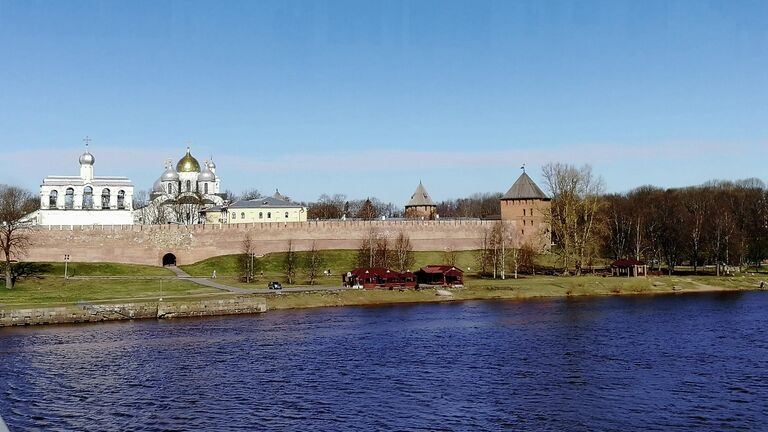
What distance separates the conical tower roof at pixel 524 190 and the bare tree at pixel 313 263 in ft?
73.2

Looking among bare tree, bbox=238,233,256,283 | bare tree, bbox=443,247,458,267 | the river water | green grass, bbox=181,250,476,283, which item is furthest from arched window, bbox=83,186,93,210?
the river water

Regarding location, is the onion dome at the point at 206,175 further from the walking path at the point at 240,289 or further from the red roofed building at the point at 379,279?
the red roofed building at the point at 379,279

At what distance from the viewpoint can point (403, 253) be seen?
235 ft

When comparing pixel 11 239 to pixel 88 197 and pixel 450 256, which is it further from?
pixel 450 256

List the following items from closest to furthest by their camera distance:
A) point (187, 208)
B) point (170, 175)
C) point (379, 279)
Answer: point (379, 279)
point (187, 208)
point (170, 175)

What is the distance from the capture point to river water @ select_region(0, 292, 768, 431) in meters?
23.4

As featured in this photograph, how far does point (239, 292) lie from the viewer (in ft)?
177

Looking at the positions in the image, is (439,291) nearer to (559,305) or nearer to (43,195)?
(559,305)

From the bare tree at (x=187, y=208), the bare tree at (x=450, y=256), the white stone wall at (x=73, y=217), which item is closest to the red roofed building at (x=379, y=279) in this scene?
the bare tree at (x=450, y=256)

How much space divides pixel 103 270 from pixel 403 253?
86.0 ft

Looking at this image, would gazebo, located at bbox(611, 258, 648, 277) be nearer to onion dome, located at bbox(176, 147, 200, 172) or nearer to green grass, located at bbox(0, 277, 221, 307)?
green grass, located at bbox(0, 277, 221, 307)

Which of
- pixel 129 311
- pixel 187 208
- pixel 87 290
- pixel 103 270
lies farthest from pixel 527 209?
pixel 129 311

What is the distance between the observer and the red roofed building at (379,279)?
195 feet

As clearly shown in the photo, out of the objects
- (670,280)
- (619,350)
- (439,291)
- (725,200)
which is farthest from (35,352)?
(725,200)
